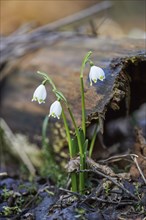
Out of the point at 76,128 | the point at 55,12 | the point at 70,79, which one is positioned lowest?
the point at 76,128

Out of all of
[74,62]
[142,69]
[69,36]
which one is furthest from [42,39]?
[142,69]

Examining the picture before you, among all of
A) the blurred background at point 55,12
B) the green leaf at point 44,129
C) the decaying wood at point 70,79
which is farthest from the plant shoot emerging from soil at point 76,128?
the blurred background at point 55,12

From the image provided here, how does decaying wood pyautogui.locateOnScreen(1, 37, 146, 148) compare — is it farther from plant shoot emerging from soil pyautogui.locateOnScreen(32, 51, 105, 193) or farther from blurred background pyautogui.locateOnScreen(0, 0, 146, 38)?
blurred background pyautogui.locateOnScreen(0, 0, 146, 38)

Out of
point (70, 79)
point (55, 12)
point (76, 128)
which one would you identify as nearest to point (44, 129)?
point (70, 79)

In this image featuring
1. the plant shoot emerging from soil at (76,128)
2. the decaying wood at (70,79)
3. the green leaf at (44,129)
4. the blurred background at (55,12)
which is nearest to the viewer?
the plant shoot emerging from soil at (76,128)

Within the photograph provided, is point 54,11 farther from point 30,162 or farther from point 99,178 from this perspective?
point 99,178

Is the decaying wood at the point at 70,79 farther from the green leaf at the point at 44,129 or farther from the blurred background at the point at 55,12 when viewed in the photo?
the blurred background at the point at 55,12

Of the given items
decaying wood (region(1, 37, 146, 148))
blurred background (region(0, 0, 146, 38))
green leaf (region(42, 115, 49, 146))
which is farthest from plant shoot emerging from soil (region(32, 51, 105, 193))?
blurred background (region(0, 0, 146, 38))

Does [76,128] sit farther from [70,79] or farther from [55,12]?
[55,12]
